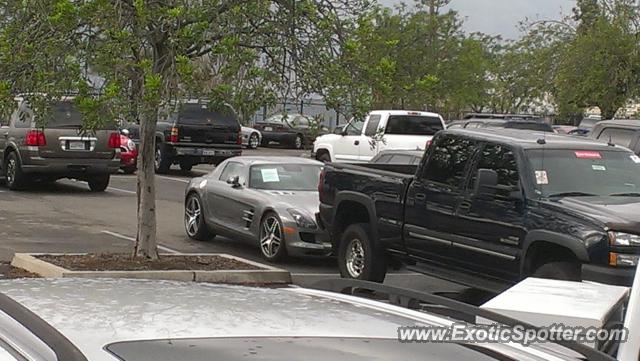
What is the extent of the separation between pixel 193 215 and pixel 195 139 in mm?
11231

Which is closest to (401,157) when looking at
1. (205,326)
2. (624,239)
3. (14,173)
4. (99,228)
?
(99,228)

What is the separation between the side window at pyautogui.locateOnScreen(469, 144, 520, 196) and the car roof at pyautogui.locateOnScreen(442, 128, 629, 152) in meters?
0.09

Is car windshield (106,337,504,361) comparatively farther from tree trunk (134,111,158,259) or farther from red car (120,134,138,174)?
red car (120,134,138,174)

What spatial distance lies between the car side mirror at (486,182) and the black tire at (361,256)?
1891 mm

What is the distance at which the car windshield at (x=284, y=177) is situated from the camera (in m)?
14.2

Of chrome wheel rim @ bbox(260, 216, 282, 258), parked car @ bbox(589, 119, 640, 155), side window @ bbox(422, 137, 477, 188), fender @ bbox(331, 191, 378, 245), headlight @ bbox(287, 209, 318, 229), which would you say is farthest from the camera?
parked car @ bbox(589, 119, 640, 155)

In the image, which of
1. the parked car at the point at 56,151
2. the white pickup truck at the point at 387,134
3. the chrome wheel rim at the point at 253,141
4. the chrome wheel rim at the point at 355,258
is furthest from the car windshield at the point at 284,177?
the chrome wheel rim at the point at 253,141

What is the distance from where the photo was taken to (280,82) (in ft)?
36.5

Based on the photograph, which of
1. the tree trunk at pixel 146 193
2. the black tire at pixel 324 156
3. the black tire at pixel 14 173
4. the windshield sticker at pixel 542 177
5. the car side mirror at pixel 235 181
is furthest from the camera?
the black tire at pixel 324 156

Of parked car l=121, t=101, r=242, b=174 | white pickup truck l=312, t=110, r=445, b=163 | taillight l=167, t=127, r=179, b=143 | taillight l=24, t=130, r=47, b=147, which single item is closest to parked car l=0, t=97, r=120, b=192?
taillight l=24, t=130, r=47, b=147

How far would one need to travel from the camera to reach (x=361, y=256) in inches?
459

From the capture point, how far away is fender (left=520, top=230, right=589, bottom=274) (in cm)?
886

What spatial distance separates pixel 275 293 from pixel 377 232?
7.97 m

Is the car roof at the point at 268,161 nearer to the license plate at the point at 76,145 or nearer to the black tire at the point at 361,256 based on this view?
the black tire at the point at 361,256
